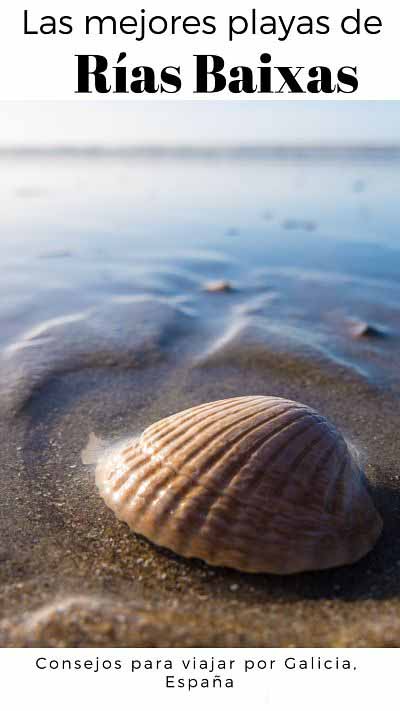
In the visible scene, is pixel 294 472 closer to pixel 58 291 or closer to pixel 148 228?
pixel 58 291

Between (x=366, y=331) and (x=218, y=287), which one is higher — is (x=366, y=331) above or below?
below

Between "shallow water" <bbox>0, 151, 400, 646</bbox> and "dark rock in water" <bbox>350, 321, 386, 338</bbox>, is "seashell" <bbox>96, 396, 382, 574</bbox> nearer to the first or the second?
"shallow water" <bbox>0, 151, 400, 646</bbox>

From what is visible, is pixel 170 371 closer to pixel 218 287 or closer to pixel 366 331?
pixel 366 331

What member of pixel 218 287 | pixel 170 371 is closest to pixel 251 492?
pixel 170 371

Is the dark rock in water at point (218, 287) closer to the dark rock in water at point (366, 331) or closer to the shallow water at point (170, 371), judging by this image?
the shallow water at point (170, 371)

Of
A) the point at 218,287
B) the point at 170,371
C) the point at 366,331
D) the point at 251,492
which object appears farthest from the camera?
the point at 218,287

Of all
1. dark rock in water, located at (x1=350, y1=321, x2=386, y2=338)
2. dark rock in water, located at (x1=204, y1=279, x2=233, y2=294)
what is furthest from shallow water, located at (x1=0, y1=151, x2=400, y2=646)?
dark rock in water, located at (x1=204, y1=279, x2=233, y2=294)

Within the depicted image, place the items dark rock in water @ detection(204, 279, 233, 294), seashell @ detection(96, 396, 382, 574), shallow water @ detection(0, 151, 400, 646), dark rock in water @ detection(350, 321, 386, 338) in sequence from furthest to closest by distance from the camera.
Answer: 1. dark rock in water @ detection(204, 279, 233, 294)
2. dark rock in water @ detection(350, 321, 386, 338)
3. seashell @ detection(96, 396, 382, 574)
4. shallow water @ detection(0, 151, 400, 646)
